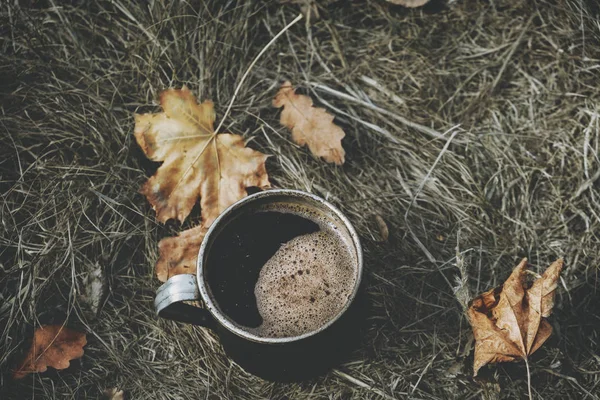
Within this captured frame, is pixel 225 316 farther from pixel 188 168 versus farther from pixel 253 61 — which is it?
pixel 253 61

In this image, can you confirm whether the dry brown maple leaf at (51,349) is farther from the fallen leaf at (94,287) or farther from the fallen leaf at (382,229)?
the fallen leaf at (382,229)

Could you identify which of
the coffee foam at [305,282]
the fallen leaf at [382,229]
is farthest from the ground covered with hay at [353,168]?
the coffee foam at [305,282]

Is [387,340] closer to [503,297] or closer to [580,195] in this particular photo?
[503,297]

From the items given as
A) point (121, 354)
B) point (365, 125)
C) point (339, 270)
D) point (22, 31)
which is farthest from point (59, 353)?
point (365, 125)

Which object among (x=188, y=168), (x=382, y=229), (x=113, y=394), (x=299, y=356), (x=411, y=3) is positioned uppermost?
(x=411, y=3)

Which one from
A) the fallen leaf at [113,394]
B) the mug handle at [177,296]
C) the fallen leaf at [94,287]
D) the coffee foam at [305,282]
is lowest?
the fallen leaf at [113,394]

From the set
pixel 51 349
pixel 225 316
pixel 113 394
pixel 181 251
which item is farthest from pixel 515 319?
pixel 51 349
